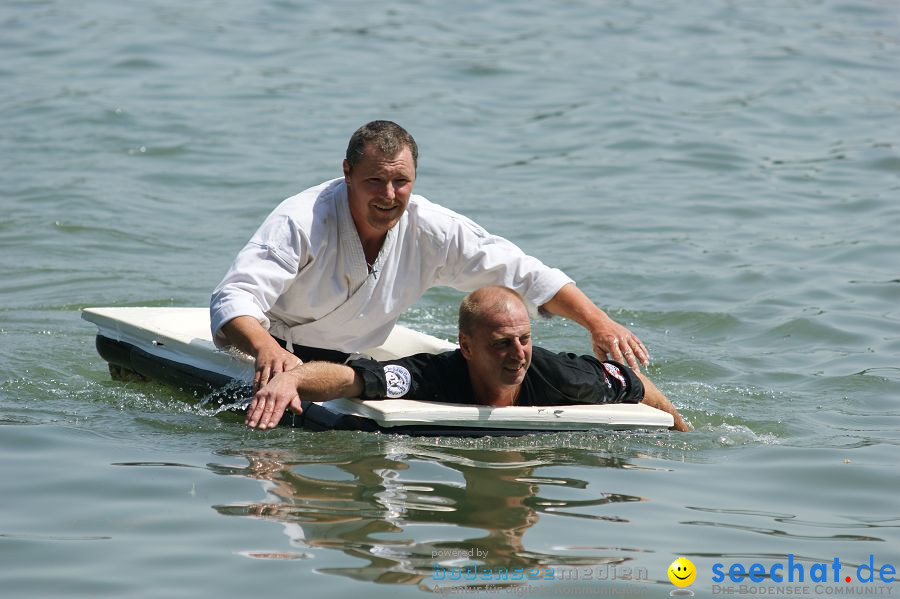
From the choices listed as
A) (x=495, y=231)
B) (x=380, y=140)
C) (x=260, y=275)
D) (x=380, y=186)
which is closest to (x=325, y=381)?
(x=260, y=275)

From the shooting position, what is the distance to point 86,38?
15773 millimetres

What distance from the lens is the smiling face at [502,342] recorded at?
15.9ft

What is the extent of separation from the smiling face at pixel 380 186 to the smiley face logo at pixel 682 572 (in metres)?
1.87

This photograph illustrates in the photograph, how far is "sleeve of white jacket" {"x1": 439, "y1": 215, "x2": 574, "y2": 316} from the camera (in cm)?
552

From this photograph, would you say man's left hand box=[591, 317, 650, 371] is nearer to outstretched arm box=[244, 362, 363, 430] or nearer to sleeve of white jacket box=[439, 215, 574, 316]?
sleeve of white jacket box=[439, 215, 574, 316]

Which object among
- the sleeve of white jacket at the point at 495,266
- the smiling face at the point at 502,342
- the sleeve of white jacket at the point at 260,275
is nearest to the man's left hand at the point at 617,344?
the sleeve of white jacket at the point at 495,266

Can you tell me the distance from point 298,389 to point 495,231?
513 centimetres

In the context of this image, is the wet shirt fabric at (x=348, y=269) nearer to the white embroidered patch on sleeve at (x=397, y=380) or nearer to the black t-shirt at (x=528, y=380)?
the black t-shirt at (x=528, y=380)

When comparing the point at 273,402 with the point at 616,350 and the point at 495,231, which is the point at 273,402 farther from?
the point at 495,231

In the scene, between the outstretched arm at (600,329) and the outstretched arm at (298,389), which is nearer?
the outstretched arm at (298,389)

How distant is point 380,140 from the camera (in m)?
5.11

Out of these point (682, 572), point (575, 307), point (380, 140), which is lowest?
point (682, 572)

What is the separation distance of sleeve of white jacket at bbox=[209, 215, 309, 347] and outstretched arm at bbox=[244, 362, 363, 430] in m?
0.33

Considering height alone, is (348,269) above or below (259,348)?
above
